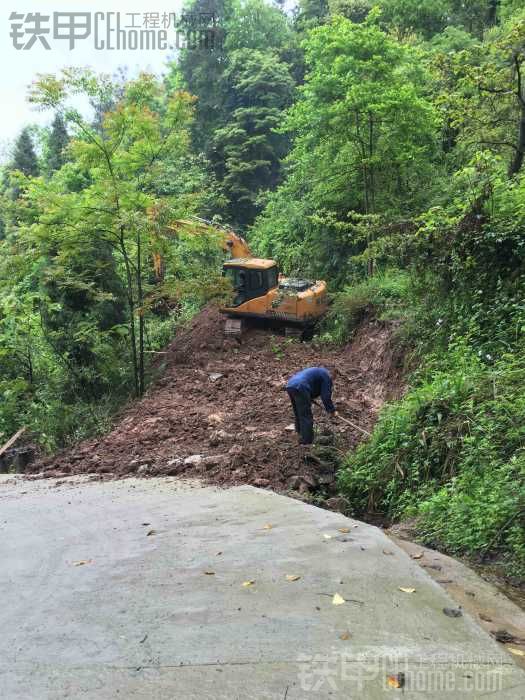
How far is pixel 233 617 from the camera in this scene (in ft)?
12.3

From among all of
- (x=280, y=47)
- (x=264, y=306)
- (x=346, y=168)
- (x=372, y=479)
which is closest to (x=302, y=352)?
(x=264, y=306)

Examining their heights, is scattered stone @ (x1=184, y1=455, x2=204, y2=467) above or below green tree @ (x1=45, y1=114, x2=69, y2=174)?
below

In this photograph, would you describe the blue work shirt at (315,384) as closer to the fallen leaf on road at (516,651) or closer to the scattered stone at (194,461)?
the scattered stone at (194,461)

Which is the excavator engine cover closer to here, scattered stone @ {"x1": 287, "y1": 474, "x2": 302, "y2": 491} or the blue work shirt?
the blue work shirt

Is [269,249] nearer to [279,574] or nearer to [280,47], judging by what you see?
[279,574]

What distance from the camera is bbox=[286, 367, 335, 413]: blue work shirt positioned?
28.6ft

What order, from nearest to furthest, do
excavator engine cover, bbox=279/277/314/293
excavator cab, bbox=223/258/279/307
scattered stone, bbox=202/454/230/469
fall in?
scattered stone, bbox=202/454/230/469, excavator cab, bbox=223/258/279/307, excavator engine cover, bbox=279/277/314/293

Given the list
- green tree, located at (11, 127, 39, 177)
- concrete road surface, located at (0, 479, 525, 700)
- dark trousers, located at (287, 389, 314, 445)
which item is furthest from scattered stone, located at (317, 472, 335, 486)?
green tree, located at (11, 127, 39, 177)

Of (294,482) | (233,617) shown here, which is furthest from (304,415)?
(233,617)

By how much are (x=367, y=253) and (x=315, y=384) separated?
388 centimetres

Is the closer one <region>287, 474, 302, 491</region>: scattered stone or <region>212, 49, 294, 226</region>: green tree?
<region>287, 474, 302, 491</region>: scattered stone

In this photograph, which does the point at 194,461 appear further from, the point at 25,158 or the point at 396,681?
the point at 25,158

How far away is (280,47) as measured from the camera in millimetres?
39531

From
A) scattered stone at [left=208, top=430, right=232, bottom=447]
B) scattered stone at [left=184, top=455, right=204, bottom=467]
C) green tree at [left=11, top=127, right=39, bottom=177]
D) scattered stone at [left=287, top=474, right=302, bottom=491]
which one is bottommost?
scattered stone at [left=184, top=455, right=204, bottom=467]
